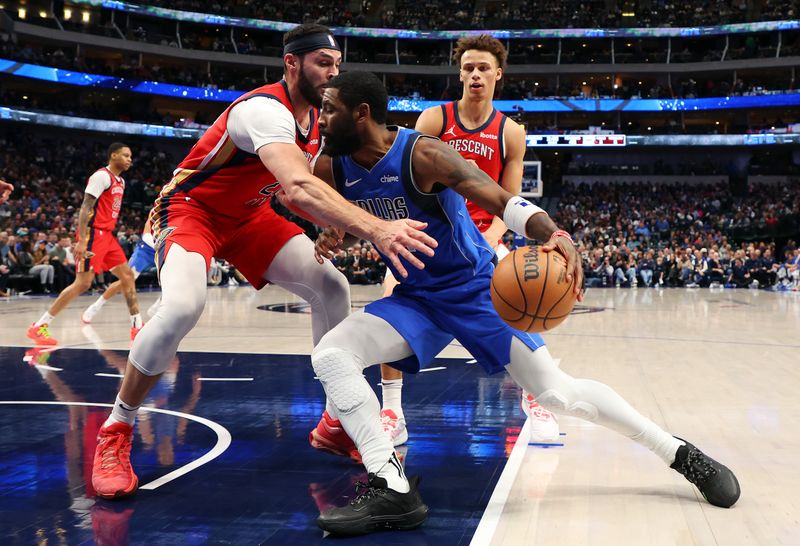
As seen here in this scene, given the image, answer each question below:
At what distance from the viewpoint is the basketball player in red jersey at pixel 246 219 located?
310 centimetres

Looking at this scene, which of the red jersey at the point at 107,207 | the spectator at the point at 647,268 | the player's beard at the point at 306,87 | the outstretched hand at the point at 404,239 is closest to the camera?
the outstretched hand at the point at 404,239

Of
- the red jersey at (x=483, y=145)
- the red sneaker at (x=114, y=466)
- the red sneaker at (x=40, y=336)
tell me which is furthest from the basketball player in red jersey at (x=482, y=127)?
the red sneaker at (x=40, y=336)

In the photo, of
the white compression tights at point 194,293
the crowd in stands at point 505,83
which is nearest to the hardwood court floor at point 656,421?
the white compression tights at point 194,293

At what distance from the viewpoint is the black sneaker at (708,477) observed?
3.12 metres

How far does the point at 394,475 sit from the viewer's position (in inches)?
116

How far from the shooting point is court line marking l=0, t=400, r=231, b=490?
3490 millimetres

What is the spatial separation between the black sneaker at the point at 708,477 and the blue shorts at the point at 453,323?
0.76m

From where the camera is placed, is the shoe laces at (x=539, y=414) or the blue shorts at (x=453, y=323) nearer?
the blue shorts at (x=453, y=323)

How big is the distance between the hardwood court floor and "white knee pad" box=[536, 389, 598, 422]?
14.2 inches

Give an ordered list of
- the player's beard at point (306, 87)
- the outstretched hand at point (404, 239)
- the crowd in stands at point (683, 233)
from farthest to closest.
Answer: the crowd in stands at point (683, 233) → the player's beard at point (306, 87) → the outstretched hand at point (404, 239)

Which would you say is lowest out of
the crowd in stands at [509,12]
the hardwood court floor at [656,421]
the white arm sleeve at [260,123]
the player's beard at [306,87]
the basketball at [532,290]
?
the hardwood court floor at [656,421]

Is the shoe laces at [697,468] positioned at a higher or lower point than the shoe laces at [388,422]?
higher

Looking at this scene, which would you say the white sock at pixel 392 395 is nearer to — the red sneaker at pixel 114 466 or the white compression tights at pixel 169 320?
the white compression tights at pixel 169 320

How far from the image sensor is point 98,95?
1586 inches
